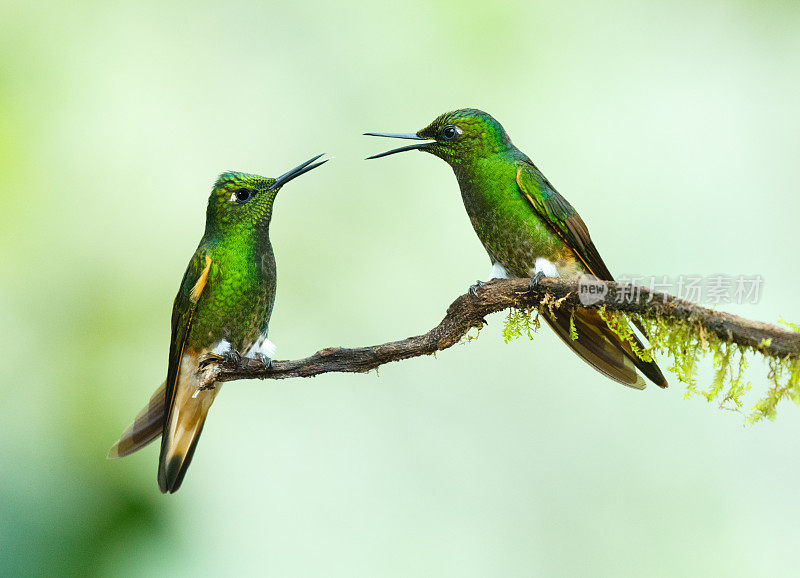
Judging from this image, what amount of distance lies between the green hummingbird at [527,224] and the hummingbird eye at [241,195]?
1.65 ft

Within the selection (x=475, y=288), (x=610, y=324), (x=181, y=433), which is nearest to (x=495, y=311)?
(x=475, y=288)

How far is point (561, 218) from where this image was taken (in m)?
2.64

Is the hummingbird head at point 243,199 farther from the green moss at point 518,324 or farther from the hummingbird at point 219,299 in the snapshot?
the green moss at point 518,324

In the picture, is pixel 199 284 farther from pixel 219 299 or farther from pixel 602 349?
pixel 602 349

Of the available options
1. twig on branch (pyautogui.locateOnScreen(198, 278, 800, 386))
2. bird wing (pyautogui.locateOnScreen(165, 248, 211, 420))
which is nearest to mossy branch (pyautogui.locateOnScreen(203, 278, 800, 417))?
twig on branch (pyautogui.locateOnScreen(198, 278, 800, 386))

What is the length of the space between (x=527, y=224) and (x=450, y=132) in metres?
0.41

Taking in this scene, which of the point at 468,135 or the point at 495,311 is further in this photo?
Answer: the point at 468,135

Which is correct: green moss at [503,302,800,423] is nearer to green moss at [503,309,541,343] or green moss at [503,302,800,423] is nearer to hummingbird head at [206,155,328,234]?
green moss at [503,309,541,343]

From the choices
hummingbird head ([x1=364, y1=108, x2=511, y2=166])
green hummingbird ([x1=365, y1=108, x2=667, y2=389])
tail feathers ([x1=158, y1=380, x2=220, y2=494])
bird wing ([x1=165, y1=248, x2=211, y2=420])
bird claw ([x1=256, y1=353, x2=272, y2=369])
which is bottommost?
tail feathers ([x1=158, y1=380, x2=220, y2=494])

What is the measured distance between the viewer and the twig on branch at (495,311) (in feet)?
6.59

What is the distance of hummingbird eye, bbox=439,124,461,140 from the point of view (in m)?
2.71

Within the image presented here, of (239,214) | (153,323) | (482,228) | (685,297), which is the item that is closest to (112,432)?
(153,323)

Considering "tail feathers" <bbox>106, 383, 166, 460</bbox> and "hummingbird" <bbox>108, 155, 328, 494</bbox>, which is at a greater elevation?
"hummingbird" <bbox>108, 155, 328, 494</bbox>

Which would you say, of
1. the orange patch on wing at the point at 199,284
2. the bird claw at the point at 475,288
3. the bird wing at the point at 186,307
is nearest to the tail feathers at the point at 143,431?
the bird wing at the point at 186,307
